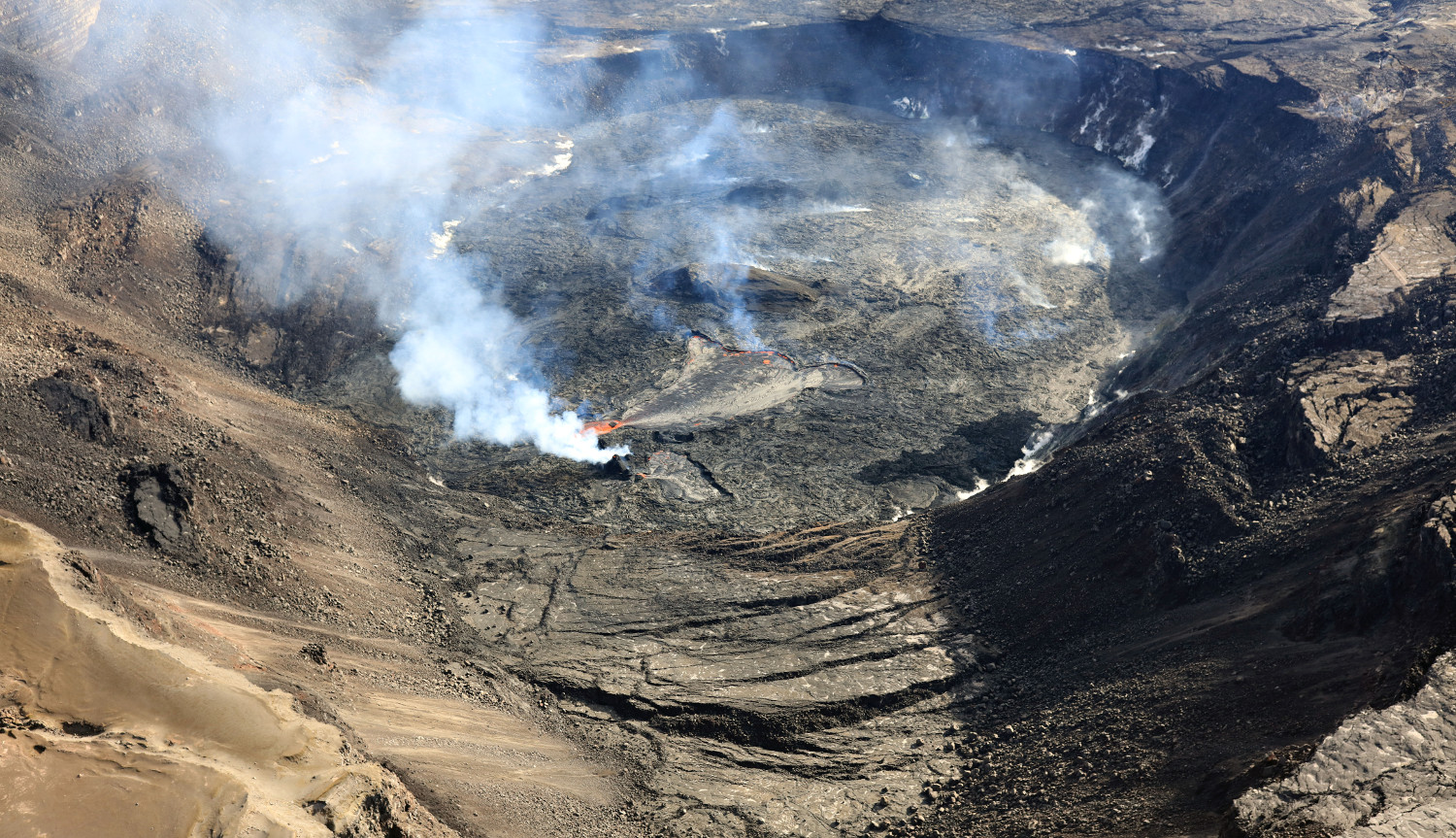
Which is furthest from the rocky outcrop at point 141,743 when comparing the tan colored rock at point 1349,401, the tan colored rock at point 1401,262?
the tan colored rock at point 1401,262

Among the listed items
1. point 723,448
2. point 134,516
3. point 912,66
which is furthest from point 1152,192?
point 134,516

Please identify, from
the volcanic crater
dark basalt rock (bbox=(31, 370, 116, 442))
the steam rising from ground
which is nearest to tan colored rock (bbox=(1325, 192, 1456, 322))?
the volcanic crater

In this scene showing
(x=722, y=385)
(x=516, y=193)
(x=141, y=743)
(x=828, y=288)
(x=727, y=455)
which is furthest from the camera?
(x=516, y=193)

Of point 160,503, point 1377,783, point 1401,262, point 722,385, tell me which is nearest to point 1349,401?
point 1401,262

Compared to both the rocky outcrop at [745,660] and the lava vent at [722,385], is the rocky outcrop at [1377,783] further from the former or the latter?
the lava vent at [722,385]

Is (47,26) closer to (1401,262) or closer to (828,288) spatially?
(828,288)

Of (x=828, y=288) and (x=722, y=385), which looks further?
(x=828, y=288)
